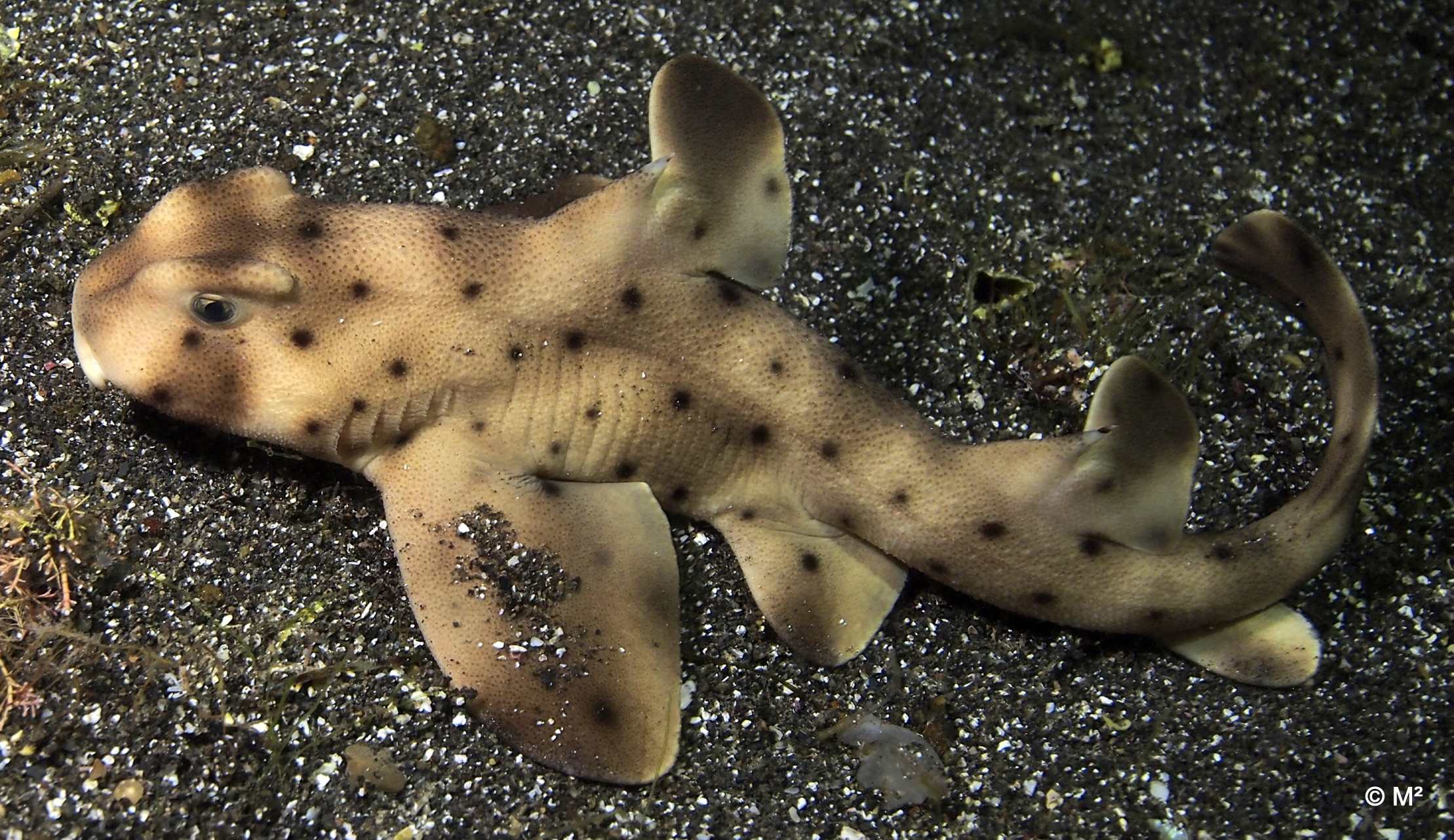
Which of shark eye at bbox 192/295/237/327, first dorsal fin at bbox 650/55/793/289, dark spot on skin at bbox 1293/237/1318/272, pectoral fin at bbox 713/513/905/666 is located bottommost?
pectoral fin at bbox 713/513/905/666

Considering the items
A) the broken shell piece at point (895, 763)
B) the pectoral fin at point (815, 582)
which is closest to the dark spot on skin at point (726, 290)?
the pectoral fin at point (815, 582)

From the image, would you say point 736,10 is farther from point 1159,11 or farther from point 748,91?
point 1159,11

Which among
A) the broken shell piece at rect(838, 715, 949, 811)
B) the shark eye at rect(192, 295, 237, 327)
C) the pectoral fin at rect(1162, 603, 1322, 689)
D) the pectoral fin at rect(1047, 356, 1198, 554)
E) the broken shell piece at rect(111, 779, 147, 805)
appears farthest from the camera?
the pectoral fin at rect(1162, 603, 1322, 689)

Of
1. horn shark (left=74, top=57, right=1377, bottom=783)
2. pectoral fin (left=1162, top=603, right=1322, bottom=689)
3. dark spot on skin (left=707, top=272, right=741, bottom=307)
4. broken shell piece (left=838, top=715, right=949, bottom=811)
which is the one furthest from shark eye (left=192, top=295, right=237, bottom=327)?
pectoral fin (left=1162, top=603, right=1322, bottom=689)

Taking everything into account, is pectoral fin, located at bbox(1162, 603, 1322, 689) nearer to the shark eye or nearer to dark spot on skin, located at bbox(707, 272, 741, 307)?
dark spot on skin, located at bbox(707, 272, 741, 307)

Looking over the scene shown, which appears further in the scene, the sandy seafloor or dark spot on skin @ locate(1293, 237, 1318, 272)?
dark spot on skin @ locate(1293, 237, 1318, 272)

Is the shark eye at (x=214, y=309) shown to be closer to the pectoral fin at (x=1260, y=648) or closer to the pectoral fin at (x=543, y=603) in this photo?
the pectoral fin at (x=543, y=603)
